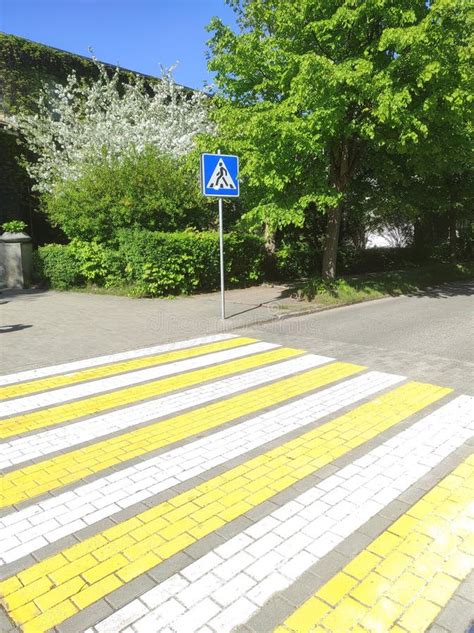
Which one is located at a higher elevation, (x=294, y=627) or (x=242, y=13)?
(x=242, y=13)

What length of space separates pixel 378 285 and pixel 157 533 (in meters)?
11.9

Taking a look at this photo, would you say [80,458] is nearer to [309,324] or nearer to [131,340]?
[131,340]

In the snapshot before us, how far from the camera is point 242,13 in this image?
13.6 m

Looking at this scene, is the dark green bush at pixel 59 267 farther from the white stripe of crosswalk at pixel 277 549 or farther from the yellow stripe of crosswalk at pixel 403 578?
the yellow stripe of crosswalk at pixel 403 578

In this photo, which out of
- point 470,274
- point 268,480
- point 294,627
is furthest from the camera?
point 470,274

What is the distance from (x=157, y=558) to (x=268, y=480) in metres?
1.10

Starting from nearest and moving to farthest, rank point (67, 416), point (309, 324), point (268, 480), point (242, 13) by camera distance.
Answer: point (268, 480), point (67, 416), point (309, 324), point (242, 13)

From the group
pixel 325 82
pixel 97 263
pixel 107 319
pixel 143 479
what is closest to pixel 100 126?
pixel 97 263

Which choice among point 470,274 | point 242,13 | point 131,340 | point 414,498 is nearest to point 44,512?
point 414,498

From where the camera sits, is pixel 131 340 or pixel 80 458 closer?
pixel 80 458

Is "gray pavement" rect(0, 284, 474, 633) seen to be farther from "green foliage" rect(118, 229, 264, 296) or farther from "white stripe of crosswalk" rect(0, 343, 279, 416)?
"white stripe of crosswalk" rect(0, 343, 279, 416)

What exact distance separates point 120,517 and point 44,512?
1.77ft

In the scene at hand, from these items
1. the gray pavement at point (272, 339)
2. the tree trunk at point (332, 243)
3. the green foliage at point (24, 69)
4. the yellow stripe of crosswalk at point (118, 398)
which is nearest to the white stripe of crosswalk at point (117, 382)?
the yellow stripe of crosswalk at point (118, 398)

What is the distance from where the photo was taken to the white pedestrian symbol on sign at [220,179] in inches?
355
